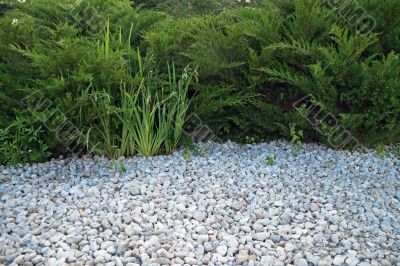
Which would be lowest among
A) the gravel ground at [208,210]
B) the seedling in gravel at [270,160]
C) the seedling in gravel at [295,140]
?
the gravel ground at [208,210]

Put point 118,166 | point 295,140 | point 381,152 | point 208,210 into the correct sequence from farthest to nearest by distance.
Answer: point 295,140, point 381,152, point 118,166, point 208,210

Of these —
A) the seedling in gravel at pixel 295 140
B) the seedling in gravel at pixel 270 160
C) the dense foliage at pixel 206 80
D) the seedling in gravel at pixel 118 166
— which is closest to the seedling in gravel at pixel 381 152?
the dense foliage at pixel 206 80

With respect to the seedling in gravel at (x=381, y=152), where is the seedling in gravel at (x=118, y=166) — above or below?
below

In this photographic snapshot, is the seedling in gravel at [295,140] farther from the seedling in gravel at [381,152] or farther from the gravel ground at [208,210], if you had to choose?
the seedling in gravel at [381,152]

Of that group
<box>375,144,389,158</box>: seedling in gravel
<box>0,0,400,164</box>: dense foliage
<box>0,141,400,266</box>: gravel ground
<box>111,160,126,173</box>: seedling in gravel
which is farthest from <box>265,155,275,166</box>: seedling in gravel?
<box>111,160,126,173</box>: seedling in gravel

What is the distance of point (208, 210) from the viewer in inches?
117

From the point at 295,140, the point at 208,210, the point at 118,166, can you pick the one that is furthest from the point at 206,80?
the point at 208,210

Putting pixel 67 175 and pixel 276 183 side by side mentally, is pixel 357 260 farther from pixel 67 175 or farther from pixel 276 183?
pixel 67 175

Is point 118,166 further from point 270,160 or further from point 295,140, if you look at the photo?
point 295,140

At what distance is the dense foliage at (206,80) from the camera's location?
12.2 feet

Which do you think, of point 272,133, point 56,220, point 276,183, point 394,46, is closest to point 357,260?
point 276,183

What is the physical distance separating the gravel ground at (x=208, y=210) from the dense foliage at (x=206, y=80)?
25cm

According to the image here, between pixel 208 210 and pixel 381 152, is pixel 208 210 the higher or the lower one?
the lower one

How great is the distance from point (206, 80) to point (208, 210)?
159 centimetres
